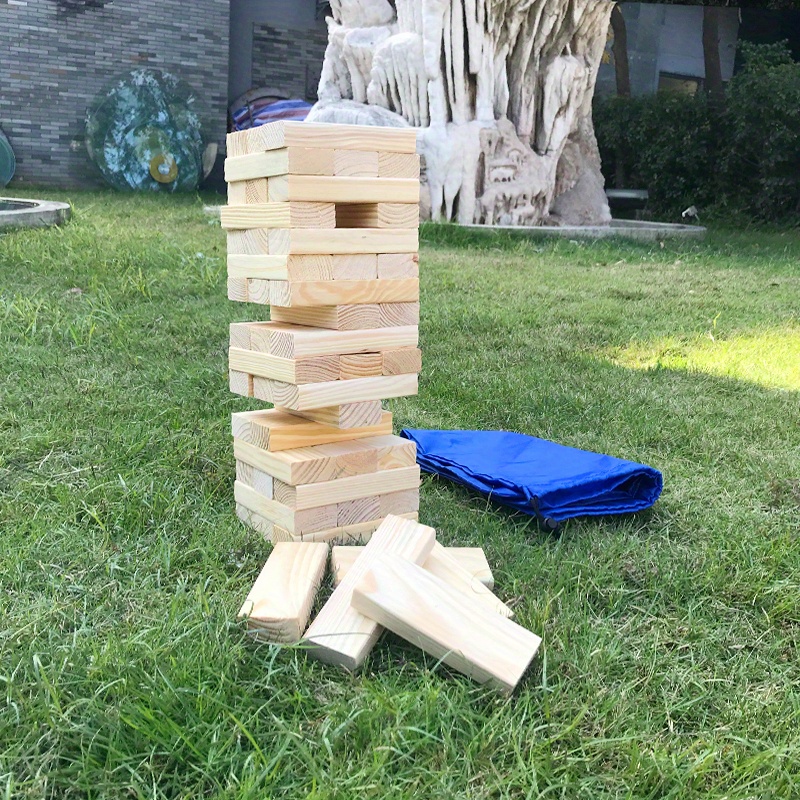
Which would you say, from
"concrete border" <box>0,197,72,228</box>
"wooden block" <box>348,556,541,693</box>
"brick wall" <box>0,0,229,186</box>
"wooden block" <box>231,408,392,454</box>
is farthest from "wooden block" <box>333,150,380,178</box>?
"brick wall" <box>0,0,229,186</box>

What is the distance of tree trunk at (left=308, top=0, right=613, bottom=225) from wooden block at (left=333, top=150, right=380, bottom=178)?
6038 millimetres

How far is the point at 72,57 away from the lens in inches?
492

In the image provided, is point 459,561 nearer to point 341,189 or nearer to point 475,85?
point 341,189

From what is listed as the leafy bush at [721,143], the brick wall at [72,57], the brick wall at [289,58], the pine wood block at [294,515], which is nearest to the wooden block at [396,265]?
the pine wood block at [294,515]

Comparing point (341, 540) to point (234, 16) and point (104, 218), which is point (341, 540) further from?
point (234, 16)

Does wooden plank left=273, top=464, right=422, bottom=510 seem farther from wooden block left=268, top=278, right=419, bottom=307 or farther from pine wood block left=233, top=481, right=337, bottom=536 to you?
wooden block left=268, top=278, right=419, bottom=307

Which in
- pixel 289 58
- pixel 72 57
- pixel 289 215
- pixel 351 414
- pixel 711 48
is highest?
pixel 711 48

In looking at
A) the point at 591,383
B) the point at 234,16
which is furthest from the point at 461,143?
the point at 234,16

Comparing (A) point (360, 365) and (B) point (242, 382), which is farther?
(B) point (242, 382)

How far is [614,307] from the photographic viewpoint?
5.30 metres

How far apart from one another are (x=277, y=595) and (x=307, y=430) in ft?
1.90

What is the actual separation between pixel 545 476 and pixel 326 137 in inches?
42.9

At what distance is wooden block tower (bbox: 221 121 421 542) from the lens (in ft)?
6.87

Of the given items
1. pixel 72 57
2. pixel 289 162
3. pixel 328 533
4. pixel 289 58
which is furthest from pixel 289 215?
pixel 289 58
